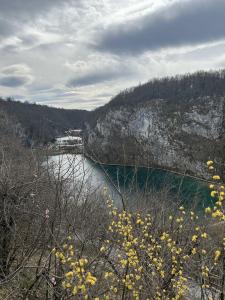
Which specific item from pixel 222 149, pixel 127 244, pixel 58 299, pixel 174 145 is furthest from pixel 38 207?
pixel 174 145

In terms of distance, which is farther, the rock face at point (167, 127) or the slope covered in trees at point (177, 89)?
the slope covered in trees at point (177, 89)

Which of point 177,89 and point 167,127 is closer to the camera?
point 167,127

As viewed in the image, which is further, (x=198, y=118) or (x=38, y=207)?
(x=198, y=118)

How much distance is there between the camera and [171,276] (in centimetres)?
505

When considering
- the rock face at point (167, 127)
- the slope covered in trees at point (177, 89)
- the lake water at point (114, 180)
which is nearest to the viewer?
the lake water at point (114, 180)

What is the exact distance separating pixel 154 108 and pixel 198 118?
23000 mm

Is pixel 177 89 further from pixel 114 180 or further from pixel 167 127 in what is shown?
pixel 114 180

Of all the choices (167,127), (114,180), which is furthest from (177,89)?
(114,180)

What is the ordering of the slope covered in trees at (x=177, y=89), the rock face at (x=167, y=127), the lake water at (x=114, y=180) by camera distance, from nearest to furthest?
the lake water at (x=114, y=180)
the rock face at (x=167, y=127)
the slope covered in trees at (x=177, y=89)

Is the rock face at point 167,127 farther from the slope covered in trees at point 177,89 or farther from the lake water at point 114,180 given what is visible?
the lake water at point 114,180

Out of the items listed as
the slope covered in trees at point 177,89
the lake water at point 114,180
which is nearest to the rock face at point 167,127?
the slope covered in trees at point 177,89

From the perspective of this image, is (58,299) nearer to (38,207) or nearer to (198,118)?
(38,207)

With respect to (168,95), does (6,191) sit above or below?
below

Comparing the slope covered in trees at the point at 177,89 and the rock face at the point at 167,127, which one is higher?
the slope covered in trees at the point at 177,89
